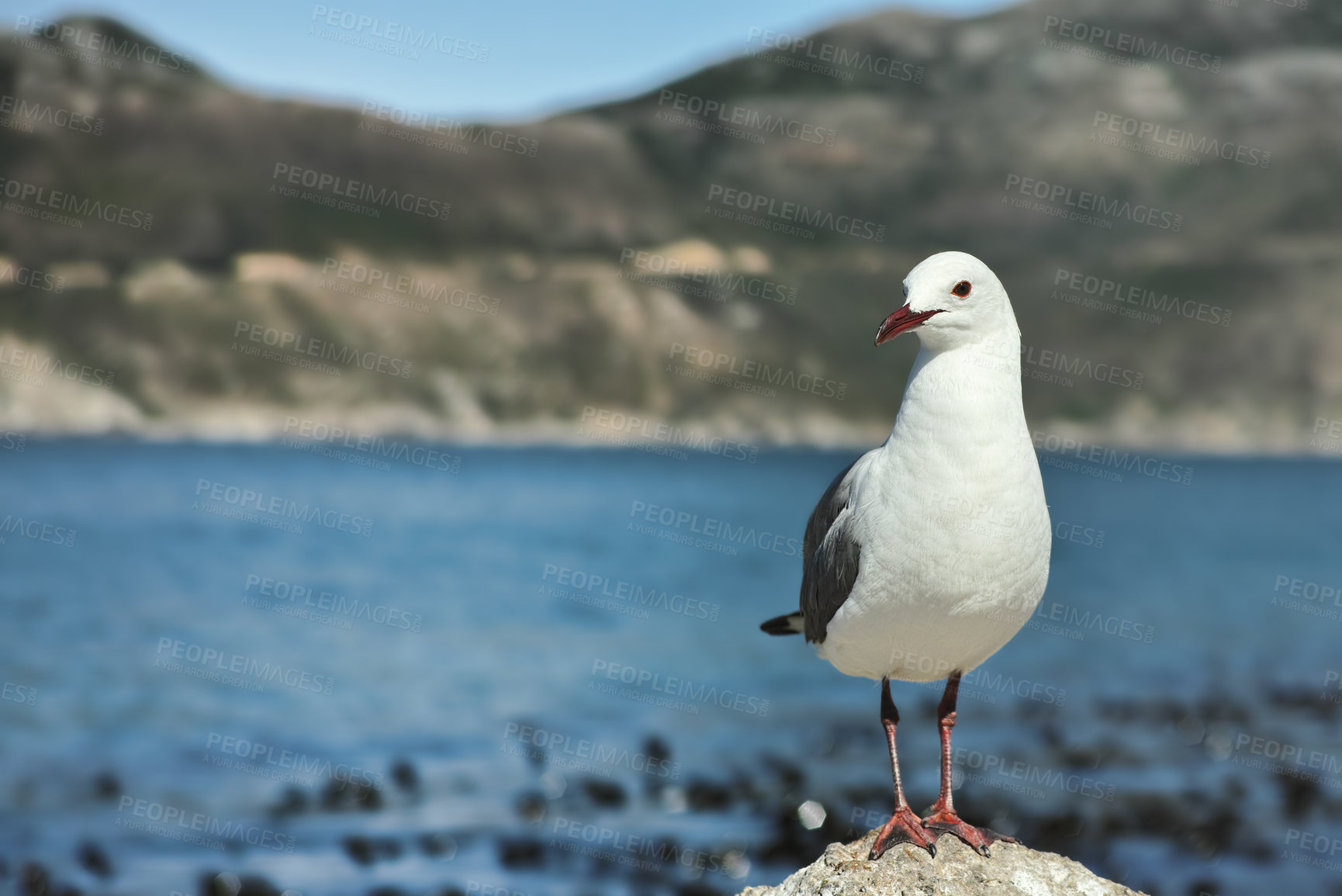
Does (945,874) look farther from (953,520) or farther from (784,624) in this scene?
(784,624)

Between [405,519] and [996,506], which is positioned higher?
[996,506]

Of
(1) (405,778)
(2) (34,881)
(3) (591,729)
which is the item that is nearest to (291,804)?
(1) (405,778)

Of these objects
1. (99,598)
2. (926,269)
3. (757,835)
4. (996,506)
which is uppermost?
(926,269)

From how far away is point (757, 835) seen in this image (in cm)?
1636

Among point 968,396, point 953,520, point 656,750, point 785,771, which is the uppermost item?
point 968,396

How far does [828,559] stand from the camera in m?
6.38

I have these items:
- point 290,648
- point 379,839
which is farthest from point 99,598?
point 379,839

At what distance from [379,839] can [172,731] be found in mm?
8869

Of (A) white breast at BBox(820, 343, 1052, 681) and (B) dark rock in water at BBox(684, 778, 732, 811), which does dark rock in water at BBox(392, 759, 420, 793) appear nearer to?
(B) dark rock in water at BBox(684, 778, 732, 811)

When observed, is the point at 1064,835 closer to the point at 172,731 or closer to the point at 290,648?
the point at 172,731

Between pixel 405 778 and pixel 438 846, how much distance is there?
9.57 ft

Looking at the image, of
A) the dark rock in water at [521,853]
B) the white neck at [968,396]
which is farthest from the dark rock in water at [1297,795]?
the white neck at [968,396]

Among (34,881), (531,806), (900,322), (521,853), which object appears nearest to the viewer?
(900,322)

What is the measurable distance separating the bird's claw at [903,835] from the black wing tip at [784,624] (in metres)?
1.37
